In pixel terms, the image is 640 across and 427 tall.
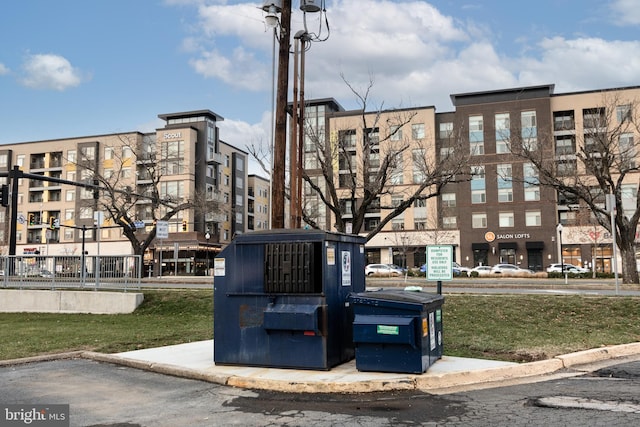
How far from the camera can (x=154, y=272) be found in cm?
7169

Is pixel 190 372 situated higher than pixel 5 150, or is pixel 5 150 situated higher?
pixel 5 150

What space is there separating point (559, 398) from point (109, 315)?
14428mm

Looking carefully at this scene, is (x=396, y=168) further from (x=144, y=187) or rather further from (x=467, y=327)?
(x=144, y=187)

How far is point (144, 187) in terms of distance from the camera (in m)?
73.7

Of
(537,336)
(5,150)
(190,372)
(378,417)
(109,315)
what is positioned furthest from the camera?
(5,150)

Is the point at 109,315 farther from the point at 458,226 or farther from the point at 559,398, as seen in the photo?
the point at 458,226

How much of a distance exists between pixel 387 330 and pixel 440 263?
297cm

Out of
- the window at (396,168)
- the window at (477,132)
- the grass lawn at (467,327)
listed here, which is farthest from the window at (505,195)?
the grass lawn at (467,327)

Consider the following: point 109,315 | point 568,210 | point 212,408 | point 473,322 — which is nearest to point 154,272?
point 568,210

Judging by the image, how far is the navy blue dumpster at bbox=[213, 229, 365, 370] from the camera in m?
8.15

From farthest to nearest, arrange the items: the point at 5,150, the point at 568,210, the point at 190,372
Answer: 1. the point at 5,150
2. the point at 568,210
3. the point at 190,372

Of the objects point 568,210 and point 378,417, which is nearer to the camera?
point 378,417

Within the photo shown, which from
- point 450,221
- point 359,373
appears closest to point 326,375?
point 359,373

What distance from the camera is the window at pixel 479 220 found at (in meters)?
70.6
